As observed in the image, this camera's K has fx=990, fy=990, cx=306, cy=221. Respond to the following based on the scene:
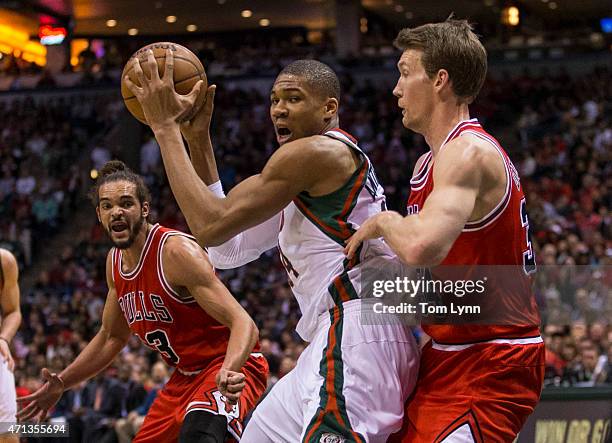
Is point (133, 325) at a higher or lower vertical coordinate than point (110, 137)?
lower

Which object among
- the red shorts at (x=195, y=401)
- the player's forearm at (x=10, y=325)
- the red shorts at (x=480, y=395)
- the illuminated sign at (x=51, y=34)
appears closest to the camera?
the red shorts at (x=480, y=395)

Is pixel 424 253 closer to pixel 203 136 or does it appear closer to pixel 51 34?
pixel 203 136

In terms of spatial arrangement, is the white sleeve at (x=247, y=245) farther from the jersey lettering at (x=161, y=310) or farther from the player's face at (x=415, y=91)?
the player's face at (x=415, y=91)

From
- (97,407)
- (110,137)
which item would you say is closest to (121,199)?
(97,407)

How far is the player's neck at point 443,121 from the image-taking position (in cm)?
327

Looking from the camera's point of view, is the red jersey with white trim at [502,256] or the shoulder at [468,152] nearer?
the shoulder at [468,152]

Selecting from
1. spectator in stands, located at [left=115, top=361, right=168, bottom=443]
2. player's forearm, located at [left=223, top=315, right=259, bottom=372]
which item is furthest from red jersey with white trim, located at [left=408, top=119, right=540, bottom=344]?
spectator in stands, located at [left=115, top=361, right=168, bottom=443]

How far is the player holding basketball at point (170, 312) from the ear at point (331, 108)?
101 centimetres

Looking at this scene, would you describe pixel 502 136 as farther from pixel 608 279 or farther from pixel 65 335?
pixel 608 279

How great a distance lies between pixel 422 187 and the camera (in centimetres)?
334

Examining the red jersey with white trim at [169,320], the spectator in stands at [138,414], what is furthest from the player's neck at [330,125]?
the spectator in stands at [138,414]

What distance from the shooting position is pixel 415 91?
10.8ft

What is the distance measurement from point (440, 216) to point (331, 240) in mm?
676

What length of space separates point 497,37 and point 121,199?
18.6 metres
